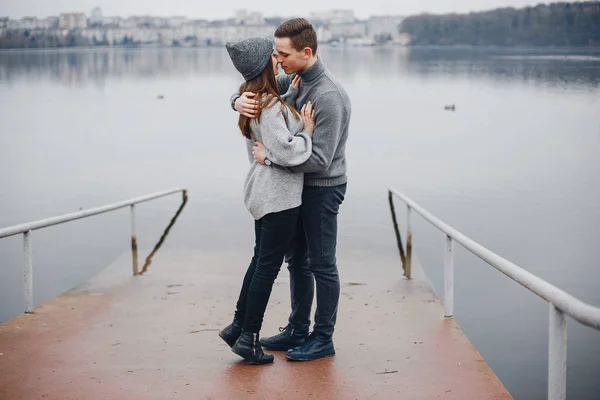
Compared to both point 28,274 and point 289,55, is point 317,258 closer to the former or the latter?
point 289,55

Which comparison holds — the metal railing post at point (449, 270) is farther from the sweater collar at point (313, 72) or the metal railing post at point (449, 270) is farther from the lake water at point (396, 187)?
the lake water at point (396, 187)

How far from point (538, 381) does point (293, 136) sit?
587 centimetres

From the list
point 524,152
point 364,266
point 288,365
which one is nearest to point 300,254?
point 288,365

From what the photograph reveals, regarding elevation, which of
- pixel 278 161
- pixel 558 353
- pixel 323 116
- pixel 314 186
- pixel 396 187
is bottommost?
pixel 396 187

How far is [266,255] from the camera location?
3.46 m

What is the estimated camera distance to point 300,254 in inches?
146

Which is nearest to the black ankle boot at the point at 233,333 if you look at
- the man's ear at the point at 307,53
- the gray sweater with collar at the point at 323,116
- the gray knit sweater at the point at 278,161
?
the gray knit sweater at the point at 278,161

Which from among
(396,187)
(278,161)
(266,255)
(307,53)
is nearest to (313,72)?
(307,53)

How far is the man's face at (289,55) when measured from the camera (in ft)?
10.8

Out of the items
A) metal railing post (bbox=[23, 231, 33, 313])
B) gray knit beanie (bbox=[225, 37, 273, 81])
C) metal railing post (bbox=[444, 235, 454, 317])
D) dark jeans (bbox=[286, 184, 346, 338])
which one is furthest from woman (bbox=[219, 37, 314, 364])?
metal railing post (bbox=[23, 231, 33, 313])

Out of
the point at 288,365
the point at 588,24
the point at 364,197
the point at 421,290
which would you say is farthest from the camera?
the point at 588,24

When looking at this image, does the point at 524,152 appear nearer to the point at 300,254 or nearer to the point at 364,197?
the point at 364,197

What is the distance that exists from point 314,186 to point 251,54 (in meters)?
0.68

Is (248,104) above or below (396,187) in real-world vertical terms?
above
